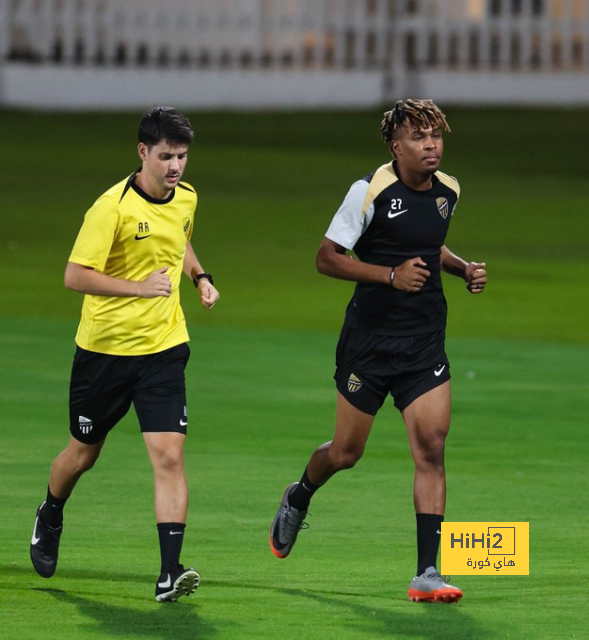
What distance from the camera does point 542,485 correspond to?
999 cm

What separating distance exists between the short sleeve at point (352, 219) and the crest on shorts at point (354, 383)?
546 millimetres

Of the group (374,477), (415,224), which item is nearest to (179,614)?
(415,224)

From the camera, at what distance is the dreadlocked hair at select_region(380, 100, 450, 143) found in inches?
301

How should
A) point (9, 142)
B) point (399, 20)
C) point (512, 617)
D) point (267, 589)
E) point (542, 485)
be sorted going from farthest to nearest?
point (399, 20) → point (9, 142) → point (542, 485) → point (267, 589) → point (512, 617)

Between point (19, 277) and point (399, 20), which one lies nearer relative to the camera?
point (19, 277)

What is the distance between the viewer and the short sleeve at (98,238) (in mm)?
7438

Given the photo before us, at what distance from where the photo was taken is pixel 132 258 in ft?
24.8

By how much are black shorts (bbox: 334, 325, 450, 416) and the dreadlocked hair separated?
0.83 meters

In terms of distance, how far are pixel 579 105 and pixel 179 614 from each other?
87.7 feet

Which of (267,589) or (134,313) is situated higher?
(134,313)

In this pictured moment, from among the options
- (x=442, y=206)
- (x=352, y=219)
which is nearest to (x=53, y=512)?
(x=352, y=219)

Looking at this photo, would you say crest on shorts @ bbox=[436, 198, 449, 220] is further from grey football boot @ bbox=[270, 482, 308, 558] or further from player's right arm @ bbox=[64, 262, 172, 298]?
grey football boot @ bbox=[270, 482, 308, 558]

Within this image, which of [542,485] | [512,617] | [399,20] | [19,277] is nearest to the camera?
[512,617]

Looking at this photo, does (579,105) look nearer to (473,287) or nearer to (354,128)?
(354,128)
